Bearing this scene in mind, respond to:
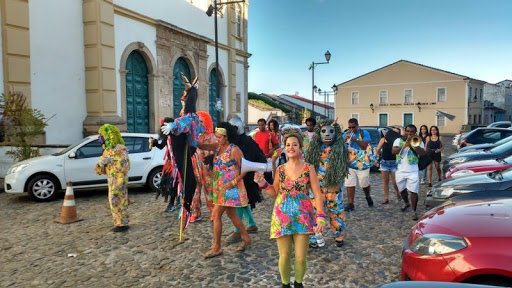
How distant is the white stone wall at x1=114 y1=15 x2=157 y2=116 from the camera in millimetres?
16047

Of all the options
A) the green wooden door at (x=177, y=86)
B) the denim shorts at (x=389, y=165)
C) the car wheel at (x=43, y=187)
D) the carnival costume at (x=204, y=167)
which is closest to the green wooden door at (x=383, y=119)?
the green wooden door at (x=177, y=86)

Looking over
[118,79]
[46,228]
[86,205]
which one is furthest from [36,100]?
[46,228]

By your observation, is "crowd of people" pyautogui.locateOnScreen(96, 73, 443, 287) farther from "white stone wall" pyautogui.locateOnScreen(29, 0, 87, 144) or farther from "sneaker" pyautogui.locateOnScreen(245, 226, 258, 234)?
"white stone wall" pyautogui.locateOnScreen(29, 0, 87, 144)

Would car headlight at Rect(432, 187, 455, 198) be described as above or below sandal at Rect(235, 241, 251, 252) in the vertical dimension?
above

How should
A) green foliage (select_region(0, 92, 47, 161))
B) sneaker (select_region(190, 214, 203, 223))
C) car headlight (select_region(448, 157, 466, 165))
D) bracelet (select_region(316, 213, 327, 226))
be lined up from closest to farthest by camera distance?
bracelet (select_region(316, 213, 327, 226)), sneaker (select_region(190, 214, 203, 223)), car headlight (select_region(448, 157, 466, 165)), green foliage (select_region(0, 92, 47, 161))

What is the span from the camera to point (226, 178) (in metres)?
5.21

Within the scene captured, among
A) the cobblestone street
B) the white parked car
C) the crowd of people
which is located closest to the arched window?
the white parked car

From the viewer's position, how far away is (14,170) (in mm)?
9031

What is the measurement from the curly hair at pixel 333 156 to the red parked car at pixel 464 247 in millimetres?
1685

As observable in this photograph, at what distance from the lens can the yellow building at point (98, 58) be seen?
12961 mm

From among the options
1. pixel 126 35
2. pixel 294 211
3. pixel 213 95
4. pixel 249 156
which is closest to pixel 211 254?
pixel 249 156

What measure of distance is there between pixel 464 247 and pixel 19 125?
38.2ft

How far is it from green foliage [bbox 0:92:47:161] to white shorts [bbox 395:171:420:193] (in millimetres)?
9175

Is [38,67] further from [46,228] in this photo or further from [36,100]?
[46,228]
